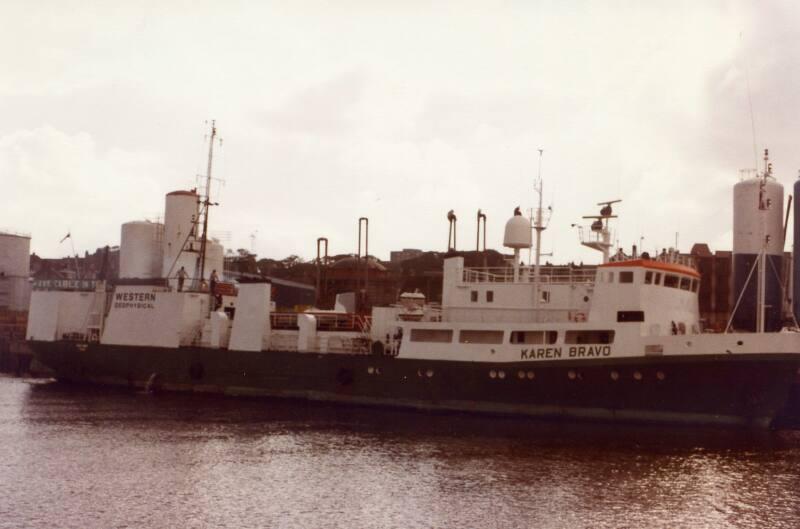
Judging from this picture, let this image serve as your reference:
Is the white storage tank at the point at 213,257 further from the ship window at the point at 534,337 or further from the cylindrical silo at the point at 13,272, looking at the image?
the cylindrical silo at the point at 13,272

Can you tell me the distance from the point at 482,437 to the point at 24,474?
48.5 ft

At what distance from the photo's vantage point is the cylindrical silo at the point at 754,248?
4266 centimetres

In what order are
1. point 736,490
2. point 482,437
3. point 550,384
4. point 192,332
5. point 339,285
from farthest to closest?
point 339,285
point 192,332
point 550,384
point 482,437
point 736,490

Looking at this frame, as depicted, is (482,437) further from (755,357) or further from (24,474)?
(24,474)

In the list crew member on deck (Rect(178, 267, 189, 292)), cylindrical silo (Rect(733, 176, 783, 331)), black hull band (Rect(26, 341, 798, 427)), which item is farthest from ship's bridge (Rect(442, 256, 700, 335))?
crew member on deck (Rect(178, 267, 189, 292))

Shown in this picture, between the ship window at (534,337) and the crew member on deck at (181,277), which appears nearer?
the ship window at (534,337)

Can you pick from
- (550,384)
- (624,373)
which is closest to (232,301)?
(550,384)

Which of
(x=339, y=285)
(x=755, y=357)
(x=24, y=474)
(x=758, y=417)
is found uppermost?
(x=339, y=285)

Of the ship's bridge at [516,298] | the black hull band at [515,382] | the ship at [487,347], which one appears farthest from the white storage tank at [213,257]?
the ship's bridge at [516,298]

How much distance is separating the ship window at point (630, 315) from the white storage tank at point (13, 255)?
64607 millimetres

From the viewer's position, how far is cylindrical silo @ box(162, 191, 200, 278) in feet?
158

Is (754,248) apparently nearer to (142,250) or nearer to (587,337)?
(587,337)

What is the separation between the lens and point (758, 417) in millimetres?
29609

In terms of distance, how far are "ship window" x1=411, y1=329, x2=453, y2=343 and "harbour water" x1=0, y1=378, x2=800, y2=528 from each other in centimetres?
319
